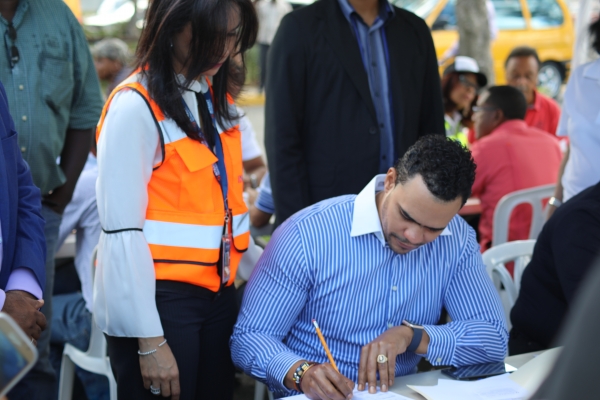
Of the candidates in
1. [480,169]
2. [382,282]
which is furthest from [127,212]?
[480,169]

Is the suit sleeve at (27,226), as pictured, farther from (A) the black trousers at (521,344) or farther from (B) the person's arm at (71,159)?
(A) the black trousers at (521,344)

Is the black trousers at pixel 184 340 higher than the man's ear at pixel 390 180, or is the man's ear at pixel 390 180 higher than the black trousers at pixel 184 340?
the man's ear at pixel 390 180

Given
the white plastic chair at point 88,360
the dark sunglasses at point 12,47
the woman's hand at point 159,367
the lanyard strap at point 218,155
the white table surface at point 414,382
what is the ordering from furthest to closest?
the white plastic chair at point 88,360
the dark sunglasses at point 12,47
the lanyard strap at point 218,155
the woman's hand at point 159,367
the white table surface at point 414,382

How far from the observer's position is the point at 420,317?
86.1 inches

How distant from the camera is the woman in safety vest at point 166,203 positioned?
1.86 m

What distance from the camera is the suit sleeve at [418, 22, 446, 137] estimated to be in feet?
9.87

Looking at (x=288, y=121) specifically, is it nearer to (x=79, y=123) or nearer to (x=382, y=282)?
(x=79, y=123)

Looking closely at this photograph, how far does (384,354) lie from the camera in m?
1.89

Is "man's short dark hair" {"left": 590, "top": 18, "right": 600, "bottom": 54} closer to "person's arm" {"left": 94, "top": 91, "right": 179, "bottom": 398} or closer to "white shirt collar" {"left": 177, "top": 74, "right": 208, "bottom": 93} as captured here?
"white shirt collar" {"left": 177, "top": 74, "right": 208, "bottom": 93}

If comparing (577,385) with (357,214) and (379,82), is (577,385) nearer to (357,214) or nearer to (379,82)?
(357,214)

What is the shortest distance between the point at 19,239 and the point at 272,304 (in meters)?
0.70

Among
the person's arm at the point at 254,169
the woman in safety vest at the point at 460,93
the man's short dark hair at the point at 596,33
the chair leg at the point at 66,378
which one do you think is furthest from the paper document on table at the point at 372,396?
the woman in safety vest at the point at 460,93

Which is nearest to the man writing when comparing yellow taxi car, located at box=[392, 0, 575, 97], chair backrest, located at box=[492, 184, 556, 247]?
chair backrest, located at box=[492, 184, 556, 247]

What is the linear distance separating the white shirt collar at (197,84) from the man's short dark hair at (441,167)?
2.00 feet
